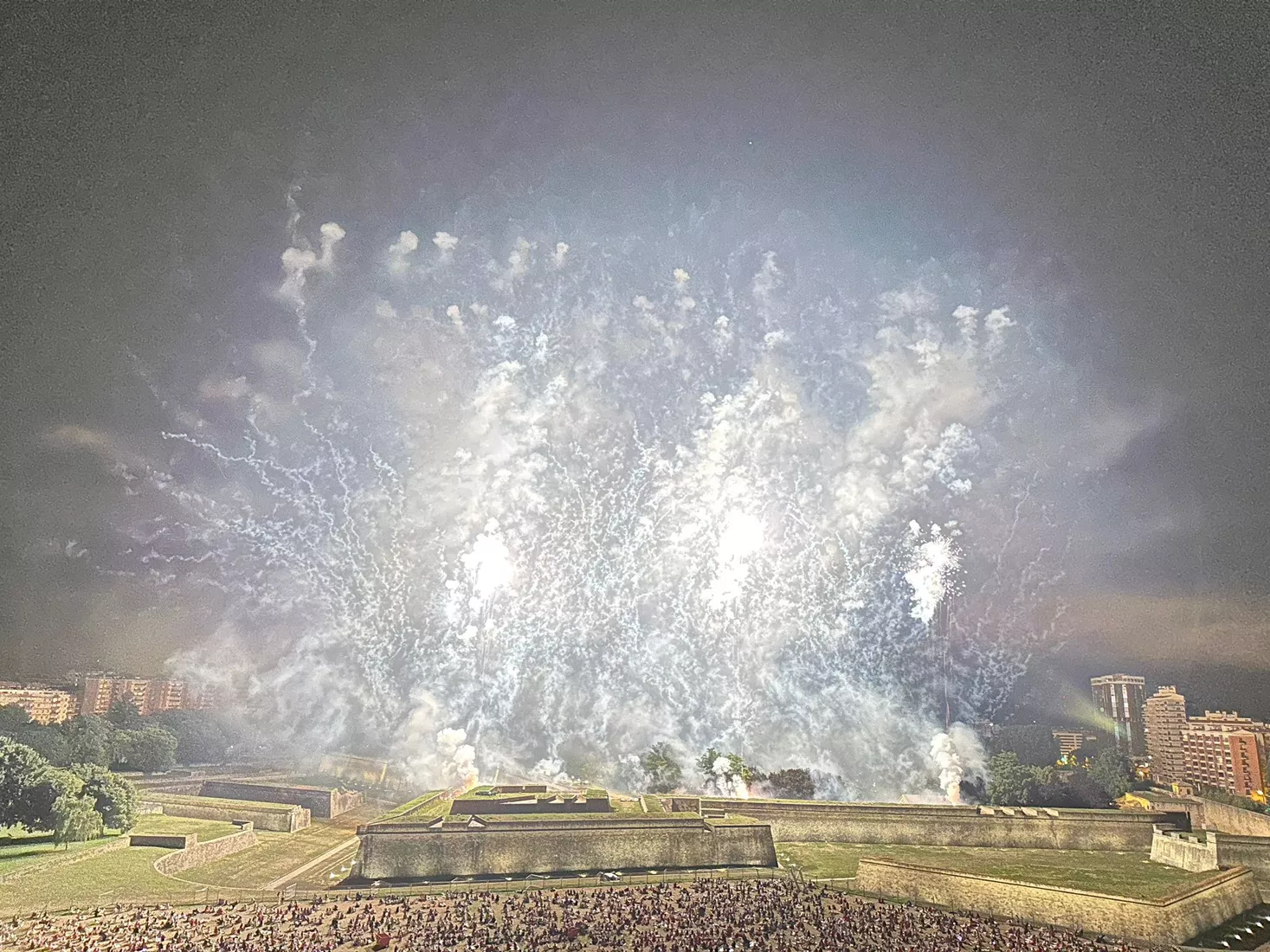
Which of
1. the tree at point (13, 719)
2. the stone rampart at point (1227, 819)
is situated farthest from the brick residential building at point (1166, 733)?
the tree at point (13, 719)

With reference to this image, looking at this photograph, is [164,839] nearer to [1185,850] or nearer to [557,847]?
[557,847]

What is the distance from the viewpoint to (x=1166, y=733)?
80.5 ft

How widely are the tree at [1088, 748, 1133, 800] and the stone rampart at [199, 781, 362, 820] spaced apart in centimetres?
2348

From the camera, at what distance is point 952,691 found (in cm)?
2634

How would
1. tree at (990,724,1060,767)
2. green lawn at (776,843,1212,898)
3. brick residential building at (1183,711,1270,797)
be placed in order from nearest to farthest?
green lawn at (776,843,1212,898)
brick residential building at (1183,711,1270,797)
tree at (990,724,1060,767)

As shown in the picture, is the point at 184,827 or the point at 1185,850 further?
the point at 184,827

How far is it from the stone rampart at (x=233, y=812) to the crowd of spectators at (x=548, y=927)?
216 inches

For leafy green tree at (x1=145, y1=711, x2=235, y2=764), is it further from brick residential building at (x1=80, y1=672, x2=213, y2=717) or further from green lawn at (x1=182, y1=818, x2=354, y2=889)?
green lawn at (x1=182, y1=818, x2=354, y2=889)

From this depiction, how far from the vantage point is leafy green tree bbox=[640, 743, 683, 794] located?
1027 inches

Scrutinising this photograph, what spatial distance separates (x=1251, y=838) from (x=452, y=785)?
21.8 m

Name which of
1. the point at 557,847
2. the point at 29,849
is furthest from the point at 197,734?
the point at 557,847

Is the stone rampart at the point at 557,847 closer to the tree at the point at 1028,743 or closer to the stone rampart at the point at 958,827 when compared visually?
the stone rampart at the point at 958,827

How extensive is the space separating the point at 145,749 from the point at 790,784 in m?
20.9

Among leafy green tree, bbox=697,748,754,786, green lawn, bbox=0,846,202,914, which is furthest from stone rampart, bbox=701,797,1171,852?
green lawn, bbox=0,846,202,914
